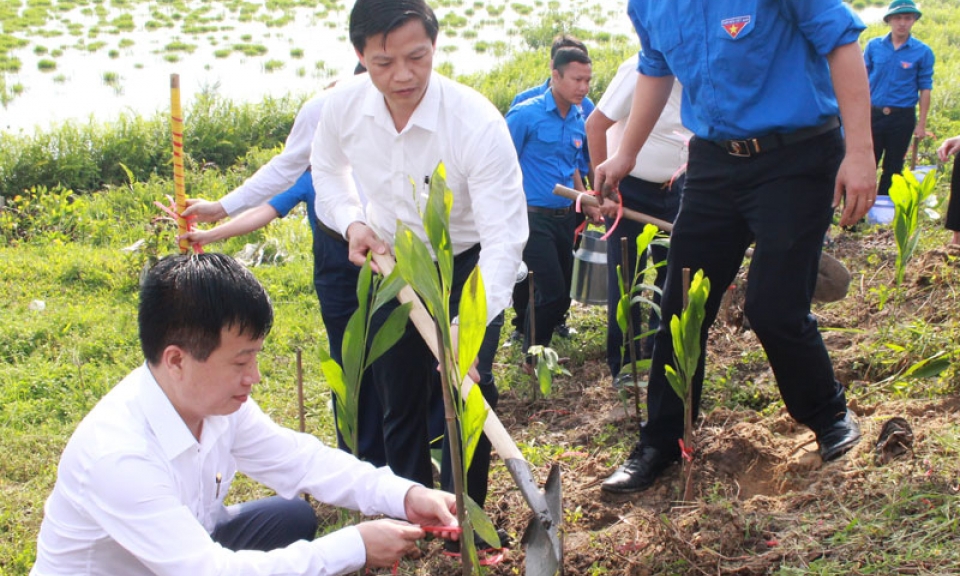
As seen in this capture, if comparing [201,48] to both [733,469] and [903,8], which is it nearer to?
[903,8]

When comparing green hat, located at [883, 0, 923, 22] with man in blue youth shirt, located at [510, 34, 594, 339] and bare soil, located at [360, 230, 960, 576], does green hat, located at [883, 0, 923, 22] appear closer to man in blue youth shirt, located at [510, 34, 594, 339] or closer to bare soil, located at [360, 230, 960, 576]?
man in blue youth shirt, located at [510, 34, 594, 339]

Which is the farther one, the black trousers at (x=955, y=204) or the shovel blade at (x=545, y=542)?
the black trousers at (x=955, y=204)

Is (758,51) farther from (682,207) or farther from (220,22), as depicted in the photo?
(220,22)

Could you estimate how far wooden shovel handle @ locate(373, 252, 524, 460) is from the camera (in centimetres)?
192

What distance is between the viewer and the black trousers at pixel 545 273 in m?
4.50

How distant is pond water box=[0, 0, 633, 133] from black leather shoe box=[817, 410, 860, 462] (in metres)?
7.66

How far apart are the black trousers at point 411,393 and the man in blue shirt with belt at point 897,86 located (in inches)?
208

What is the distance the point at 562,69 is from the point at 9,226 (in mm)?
4471

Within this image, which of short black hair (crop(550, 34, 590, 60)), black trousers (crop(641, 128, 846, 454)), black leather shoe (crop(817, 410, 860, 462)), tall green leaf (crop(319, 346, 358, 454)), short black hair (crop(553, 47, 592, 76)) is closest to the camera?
tall green leaf (crop(319, 346, 358, 454))

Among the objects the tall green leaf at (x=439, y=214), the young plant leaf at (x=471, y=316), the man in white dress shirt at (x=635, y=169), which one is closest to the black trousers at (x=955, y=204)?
the man in white dress shirt at (x=635, y=169)

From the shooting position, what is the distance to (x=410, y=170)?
262 centimetres

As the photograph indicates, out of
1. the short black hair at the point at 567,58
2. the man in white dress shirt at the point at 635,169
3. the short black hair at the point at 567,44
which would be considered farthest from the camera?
the short black hair at the point at 567,44

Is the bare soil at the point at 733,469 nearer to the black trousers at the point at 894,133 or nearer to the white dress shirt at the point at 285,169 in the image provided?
the white dress shirt at the point at 285,169

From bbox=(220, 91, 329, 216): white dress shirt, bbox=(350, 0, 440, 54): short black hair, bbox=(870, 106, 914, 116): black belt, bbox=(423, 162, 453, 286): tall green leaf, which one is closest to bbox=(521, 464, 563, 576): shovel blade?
bbox=(423, 162, 453, 286): tall green leaf
